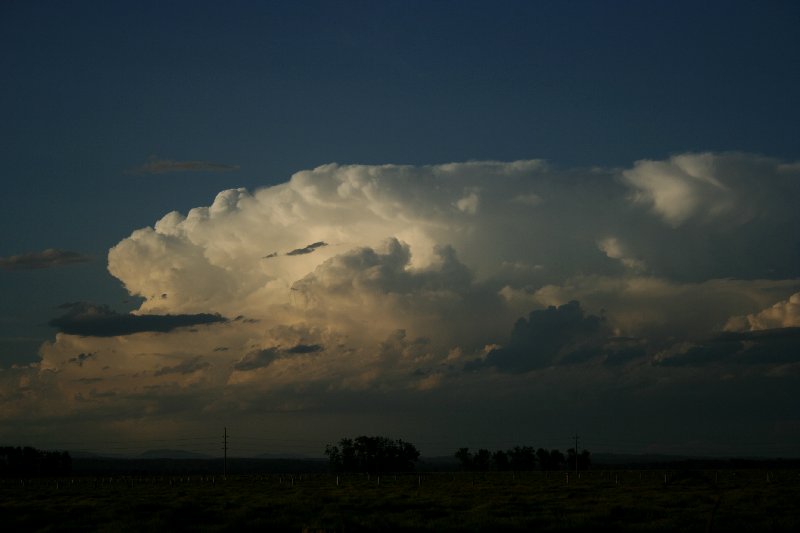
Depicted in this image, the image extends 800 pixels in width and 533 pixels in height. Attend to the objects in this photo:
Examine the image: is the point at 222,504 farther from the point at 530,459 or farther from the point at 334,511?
the point at 530,459

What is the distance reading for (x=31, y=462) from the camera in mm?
169875

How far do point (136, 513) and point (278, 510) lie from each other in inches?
295

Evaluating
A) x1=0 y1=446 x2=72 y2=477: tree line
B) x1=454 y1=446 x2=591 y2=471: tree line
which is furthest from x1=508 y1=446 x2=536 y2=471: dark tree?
x1=0 y1=446 x2=72 y2=477: tree line

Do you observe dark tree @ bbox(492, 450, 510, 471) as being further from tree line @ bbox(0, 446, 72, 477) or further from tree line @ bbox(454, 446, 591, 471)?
tree line @ bbox(0, 446, 72, 477)

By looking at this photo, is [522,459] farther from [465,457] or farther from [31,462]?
[31,462]

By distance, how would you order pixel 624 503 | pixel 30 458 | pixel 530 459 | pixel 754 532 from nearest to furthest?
pixel 754 532 < pixel 624 503 < pixel 30 458 < pixel 530 459

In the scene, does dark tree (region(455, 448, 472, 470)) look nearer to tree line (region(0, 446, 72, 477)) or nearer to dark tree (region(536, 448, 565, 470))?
dark tree (region(536, 448, 565, 470))

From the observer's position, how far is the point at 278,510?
4553cm

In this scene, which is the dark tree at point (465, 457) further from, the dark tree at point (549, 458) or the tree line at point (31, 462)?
the tree line at point (31, 462)

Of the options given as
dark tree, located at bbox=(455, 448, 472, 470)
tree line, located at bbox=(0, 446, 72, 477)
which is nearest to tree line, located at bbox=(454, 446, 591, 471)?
dark tree, located at bbox=(455, 448, 472, 470)

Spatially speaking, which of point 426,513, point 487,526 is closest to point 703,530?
point 487,526

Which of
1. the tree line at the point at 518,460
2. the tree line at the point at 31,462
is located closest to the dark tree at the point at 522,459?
the tree line at the point at 518,460

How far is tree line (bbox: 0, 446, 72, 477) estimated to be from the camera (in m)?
166

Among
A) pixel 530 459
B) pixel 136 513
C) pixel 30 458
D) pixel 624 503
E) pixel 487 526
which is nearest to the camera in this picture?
pixel 487 526
